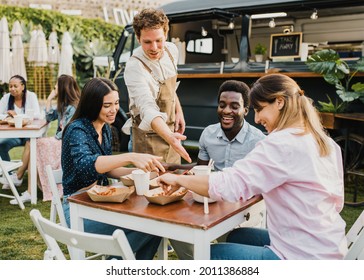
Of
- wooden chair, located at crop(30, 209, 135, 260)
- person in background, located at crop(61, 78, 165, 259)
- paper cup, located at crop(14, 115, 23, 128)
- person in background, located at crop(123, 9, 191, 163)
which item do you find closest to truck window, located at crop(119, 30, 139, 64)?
paper cup, located at crop(14, 115, 23, 128)

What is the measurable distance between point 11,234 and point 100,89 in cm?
205

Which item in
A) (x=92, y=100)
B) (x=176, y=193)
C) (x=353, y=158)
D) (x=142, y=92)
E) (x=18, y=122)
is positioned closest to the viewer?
(x=176, y=193)

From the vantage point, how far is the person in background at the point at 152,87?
2.89 metres

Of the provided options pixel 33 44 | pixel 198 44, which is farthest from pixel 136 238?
pixel 33 44

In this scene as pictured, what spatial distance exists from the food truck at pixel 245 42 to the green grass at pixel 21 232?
2077 millimetres

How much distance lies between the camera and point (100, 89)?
266 cm

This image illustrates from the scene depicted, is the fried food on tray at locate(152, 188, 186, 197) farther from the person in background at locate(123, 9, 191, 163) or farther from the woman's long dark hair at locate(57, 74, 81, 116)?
the woman's long dark hair at locate(57, 74, 81, 116)

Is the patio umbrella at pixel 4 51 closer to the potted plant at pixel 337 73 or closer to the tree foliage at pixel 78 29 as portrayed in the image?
the tree foliage at pixel 78 29

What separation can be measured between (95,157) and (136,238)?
51cm

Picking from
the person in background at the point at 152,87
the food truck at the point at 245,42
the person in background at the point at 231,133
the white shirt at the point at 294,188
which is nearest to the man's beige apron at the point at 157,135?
the person in background at the point at 152,87

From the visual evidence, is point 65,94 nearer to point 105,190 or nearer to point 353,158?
point 105,190

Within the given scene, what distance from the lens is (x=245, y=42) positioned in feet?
19.9

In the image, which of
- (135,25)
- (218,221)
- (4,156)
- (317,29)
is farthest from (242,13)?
(218,221)

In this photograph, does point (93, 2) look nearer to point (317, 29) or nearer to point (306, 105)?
point (317, 29)
